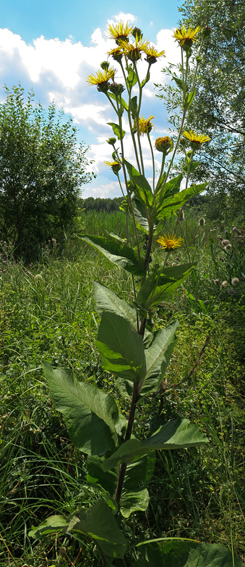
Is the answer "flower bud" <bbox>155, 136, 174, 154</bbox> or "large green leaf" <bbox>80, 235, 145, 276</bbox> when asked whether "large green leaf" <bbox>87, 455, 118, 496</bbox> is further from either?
"flower bud" <bbox>155, 136, 174, 154</bbox>

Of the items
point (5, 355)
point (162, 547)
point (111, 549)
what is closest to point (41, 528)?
point (111, 549)

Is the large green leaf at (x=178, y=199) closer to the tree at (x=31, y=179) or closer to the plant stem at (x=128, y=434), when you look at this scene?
the plant stem at (x=128, y=434)

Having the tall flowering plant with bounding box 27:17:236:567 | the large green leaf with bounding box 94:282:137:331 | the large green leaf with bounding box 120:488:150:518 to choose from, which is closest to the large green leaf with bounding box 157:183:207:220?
the tall flowering plant with bounding box 27:17:236:567

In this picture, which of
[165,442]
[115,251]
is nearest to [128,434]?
[165,442]

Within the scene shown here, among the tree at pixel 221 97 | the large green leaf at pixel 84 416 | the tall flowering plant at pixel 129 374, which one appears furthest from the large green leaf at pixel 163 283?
the tree at pixel 221 97

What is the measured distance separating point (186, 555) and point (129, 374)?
0.58 meters

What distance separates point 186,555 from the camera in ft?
3.03

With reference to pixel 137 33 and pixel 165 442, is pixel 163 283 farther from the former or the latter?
pixel 137 33

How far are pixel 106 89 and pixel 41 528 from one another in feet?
4.30

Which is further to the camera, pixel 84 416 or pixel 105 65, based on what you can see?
pixel 105 65

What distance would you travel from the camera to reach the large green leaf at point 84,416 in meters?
0.89

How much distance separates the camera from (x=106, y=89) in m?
1.05

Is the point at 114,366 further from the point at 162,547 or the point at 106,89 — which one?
the point at 106,89

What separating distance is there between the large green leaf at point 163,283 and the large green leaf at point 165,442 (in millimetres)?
343
